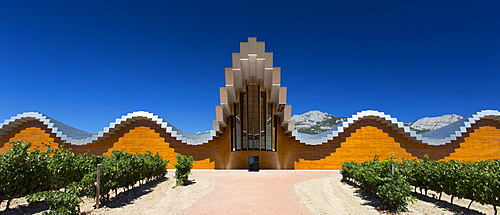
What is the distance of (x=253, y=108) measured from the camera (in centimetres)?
2666

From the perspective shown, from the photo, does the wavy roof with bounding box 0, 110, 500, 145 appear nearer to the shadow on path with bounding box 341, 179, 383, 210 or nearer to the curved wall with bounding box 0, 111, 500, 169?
the curved wall with bounding box 0, 111, 500, 169

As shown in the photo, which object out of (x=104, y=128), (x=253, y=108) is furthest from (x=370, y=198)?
(x=104, y=128)

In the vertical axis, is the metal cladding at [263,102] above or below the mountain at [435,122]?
below

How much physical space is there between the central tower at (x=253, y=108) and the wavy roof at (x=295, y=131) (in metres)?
2.17

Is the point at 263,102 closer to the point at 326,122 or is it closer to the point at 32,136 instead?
the point at 32,136

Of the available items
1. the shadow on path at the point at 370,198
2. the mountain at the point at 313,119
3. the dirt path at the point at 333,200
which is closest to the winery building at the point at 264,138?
the dirt path at the point at 333,200

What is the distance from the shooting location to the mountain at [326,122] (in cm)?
13212

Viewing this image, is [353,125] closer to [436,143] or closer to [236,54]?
[436,143]

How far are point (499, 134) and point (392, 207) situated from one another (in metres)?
25.4

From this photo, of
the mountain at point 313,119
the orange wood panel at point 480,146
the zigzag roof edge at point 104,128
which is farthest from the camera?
the mountain at point 313,119

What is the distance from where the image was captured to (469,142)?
25531 millimetres

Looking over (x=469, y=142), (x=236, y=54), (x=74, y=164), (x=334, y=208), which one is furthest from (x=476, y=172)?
(x=469, y=142)

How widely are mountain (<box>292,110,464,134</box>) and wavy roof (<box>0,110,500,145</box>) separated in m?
99.2

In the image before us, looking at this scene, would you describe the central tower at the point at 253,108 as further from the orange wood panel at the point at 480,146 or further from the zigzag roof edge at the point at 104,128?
the orange wood panel at the point at 480,146
